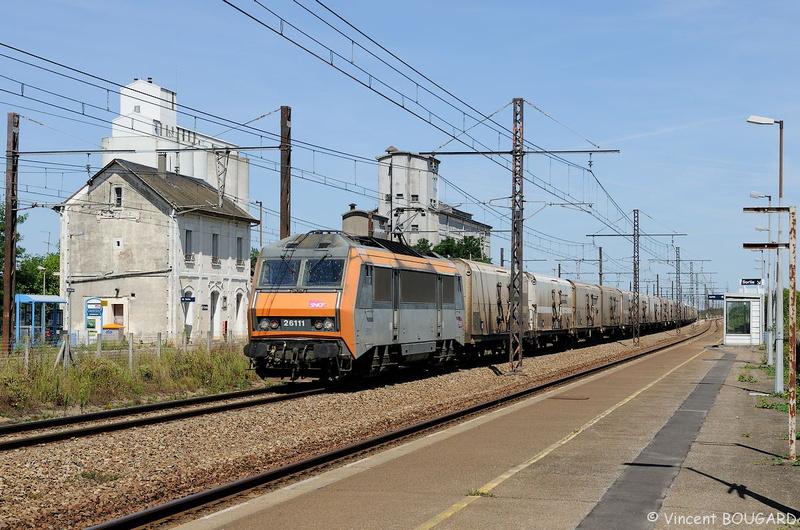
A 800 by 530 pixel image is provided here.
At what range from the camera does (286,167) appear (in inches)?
1097

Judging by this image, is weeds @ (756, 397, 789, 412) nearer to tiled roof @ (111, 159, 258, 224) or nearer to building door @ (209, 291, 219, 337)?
tiled roof @ (111, 159, 258, 224)

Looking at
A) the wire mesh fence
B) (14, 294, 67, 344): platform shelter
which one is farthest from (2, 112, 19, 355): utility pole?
(14, 294, 67, 344): platform shelter

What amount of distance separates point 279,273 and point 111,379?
4484 millimetres

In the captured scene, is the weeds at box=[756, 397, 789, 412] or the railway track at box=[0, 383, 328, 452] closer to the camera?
the railway track at box=[0, 383, 328, 452]

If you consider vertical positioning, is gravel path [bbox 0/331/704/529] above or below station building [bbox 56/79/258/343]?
below

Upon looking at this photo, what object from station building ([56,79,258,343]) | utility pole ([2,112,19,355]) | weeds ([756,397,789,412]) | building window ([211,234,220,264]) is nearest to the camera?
weeds ([756,397,789,412])

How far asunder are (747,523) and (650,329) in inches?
2886

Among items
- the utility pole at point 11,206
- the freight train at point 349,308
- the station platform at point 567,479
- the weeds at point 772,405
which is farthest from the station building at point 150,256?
the station platform at point 567,479

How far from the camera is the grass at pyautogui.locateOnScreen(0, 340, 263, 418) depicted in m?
18.3

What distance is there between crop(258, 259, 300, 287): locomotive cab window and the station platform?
6323 mm

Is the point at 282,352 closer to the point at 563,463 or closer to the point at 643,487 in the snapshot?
the point at 563,463

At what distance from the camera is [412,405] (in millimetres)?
19516

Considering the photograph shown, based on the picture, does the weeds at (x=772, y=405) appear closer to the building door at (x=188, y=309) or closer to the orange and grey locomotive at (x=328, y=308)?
the orange and grey locomotive at (x=328, y=308)

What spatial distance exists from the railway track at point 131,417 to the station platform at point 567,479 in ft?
16.1
